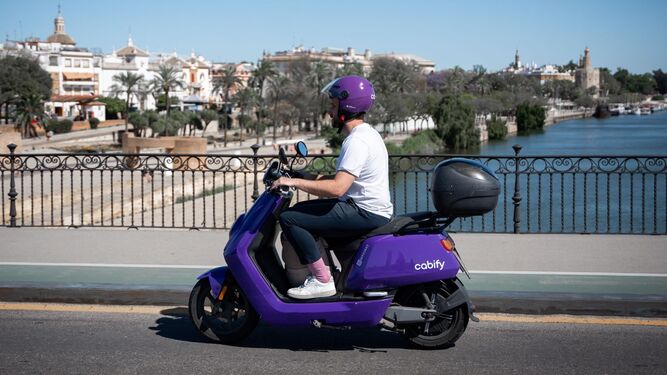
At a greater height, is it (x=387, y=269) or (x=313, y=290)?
(x=387, y=269)

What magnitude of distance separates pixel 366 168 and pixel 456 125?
8623cm

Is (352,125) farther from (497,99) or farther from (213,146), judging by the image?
(497,99)

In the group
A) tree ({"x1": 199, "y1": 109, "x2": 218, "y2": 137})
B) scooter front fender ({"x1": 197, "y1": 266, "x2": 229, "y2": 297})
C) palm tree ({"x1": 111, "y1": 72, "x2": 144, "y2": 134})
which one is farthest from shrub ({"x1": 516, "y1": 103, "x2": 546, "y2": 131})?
scooter front fender ({"x1": 197, "y1": 266, "x2": 229, "y2": 297})

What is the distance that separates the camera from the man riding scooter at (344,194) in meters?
5.15

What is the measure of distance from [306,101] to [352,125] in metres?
102

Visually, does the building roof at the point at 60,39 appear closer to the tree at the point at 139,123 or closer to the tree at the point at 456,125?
the tree at the point at 139,123

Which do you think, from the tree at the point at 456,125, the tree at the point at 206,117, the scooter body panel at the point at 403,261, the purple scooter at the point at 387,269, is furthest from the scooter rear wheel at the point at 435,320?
the tree at the point at 206,117

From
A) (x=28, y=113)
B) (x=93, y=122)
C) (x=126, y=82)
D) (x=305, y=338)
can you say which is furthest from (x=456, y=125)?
(x=305, y=338)

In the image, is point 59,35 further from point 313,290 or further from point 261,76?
point 313,290

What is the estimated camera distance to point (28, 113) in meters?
78.6

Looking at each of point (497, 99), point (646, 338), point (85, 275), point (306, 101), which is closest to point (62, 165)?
point (85, 275)

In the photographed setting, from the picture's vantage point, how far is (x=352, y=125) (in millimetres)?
5320

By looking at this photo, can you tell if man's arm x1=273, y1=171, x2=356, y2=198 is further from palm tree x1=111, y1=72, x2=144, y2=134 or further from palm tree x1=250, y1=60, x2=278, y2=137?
palm tree x1=111, y1=72, x2=144, y2=134

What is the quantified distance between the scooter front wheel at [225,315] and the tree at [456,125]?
84.3 meters
